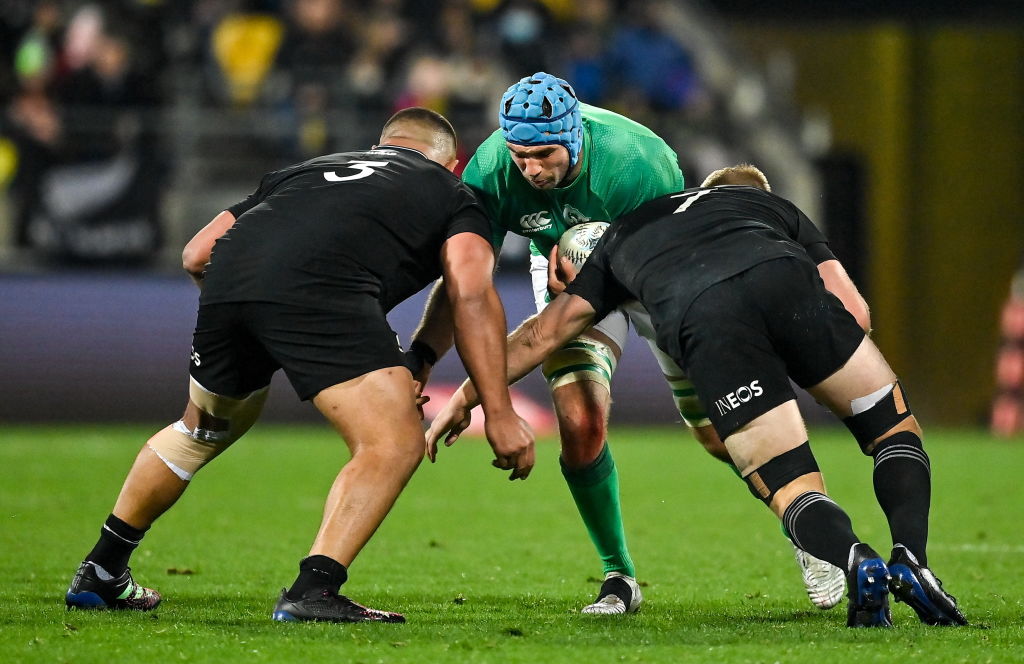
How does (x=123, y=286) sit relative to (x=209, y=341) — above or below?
below

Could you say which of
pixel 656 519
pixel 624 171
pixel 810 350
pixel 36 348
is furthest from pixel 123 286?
pixel 810 350

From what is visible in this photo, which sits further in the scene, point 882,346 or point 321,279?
point 882,346

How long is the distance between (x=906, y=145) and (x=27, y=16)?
1197 cm

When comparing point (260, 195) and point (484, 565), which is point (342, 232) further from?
point (484, 565)

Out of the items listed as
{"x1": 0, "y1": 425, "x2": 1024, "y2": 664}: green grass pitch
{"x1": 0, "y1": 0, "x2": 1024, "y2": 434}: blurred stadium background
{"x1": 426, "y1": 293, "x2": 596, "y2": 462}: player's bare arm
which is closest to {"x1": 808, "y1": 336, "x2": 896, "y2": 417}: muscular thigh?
{"x1": 0, "y1": 425, "x2": 1024, "y2": 664}: green grass pitch

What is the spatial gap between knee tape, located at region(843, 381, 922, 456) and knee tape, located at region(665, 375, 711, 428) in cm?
113

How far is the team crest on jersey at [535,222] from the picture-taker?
6008 mm

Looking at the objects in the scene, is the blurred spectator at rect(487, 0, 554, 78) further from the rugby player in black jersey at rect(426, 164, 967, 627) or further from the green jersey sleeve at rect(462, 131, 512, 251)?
the rugby player in black jersey at rect(426, 164, 967, 627)

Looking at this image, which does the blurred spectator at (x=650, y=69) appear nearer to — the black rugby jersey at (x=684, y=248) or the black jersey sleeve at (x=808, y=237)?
the black jersey sleeve at (x=808, y=237)

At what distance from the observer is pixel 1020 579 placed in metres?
6.09

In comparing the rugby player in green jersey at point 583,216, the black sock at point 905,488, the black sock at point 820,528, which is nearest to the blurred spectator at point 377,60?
the rugby player in green jersey at point 583,216

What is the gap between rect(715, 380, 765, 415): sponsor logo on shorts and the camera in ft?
15.5

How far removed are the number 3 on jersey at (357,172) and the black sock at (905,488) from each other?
2.00 metres

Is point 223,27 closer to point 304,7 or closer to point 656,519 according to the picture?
point 304,7
